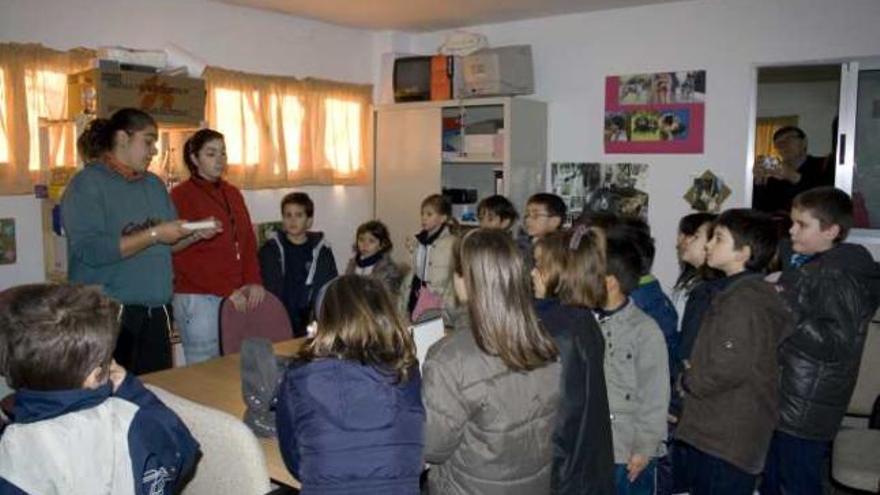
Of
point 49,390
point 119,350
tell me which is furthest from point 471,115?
point 49,390

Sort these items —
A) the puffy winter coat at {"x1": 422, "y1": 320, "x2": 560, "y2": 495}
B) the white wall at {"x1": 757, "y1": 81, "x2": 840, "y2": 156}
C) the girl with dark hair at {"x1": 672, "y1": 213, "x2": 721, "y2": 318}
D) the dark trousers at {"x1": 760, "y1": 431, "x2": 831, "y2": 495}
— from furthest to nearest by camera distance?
the white wall at {"x1": 757, "y1": 81, "x2": 840, "y2": 156}, the girl with dark hair at {"x1": 672, "y1": 213, "x2": 721, "y2": 318}, the dark trousers at {"x1": 760, "y1": 431, "x2": 831, "y2": 495}, the puffy winter coat at {"x1": 422, "y1": 320, "x2": 560, "y2": 495}

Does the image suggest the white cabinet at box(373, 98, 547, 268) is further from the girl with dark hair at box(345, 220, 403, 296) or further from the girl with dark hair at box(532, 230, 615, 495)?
the girl with dark hair at box(532, 230, 615, 495)

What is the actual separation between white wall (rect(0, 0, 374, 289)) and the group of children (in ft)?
8.31

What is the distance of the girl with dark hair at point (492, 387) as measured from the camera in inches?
65.9

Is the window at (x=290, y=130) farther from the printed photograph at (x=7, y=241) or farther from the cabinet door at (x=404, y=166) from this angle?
the printed photograph at (x=7, y=241)

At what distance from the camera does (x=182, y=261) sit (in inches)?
125

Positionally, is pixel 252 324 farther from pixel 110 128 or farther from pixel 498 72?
pixel 498 72

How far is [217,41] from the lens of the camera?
15.3ft

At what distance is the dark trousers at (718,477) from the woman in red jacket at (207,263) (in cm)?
Answer: 188

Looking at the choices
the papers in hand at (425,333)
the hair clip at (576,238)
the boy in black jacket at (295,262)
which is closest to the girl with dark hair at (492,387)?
the hair clip at (576,238)

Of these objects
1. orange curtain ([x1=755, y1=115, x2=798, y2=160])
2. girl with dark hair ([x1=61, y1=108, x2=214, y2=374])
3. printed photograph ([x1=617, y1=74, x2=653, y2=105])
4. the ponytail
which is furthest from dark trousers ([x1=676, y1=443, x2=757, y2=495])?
orange curtain ([x1=755, y1=115, x2=798, y2=160])

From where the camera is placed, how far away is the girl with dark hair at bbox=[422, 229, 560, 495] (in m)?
1.67

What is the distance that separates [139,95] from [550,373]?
279cm

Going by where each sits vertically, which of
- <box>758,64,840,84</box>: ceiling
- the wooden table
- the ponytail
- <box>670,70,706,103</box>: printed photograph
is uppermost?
<box>758,64,840,84</box>: ceiling
